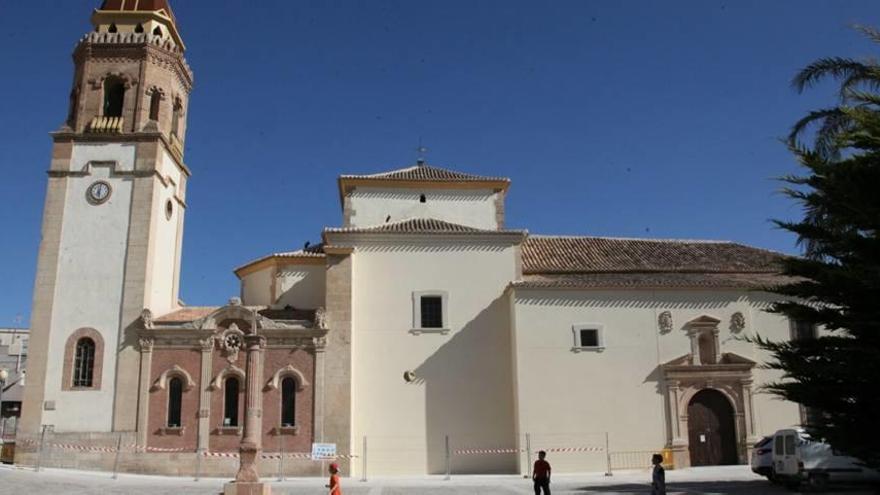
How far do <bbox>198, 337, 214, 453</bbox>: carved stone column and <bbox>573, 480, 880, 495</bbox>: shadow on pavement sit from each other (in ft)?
Result: 39.9

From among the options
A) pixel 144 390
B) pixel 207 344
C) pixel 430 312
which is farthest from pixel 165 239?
pixel 430 312

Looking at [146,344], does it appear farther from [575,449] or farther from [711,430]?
[711,430]

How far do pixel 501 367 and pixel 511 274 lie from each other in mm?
3215

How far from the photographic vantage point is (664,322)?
2558 centimetres

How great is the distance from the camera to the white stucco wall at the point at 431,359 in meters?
24.8

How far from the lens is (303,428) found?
2441cm

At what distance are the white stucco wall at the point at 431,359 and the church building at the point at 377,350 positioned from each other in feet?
0.21

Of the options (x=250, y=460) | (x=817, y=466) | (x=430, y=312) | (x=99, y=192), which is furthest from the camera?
(x=99, y=192)

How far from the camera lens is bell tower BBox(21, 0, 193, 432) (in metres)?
24.8

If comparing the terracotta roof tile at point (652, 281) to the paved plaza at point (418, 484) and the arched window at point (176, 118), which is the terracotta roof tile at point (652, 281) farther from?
the arched window at point (176, 118)

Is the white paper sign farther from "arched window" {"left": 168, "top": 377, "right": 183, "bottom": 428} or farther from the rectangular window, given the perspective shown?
the rectangular window

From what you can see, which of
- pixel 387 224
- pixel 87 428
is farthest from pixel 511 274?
pixel 87 428

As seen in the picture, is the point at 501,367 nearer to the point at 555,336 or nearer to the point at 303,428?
the point at 555,336

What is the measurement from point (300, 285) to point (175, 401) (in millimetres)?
5959
